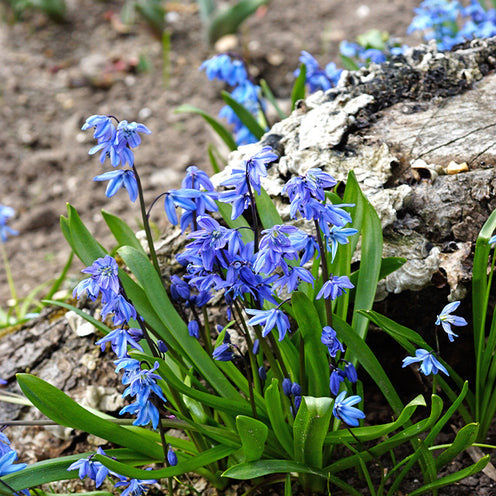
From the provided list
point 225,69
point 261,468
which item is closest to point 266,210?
point 261,468

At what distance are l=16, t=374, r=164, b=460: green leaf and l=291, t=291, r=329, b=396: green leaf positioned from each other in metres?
0.60

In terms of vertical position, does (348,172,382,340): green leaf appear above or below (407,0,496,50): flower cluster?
below

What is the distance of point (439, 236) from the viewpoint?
85.1 inches

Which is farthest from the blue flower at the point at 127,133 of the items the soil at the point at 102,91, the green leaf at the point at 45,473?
the soil at the point at 102,91

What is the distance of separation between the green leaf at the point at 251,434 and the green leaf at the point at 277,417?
7 cm

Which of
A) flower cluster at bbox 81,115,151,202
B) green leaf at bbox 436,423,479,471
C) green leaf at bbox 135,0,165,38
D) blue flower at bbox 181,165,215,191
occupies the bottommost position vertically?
green leaf at bbox 436,423,479,471

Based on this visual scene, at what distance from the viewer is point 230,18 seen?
5555 millimetres

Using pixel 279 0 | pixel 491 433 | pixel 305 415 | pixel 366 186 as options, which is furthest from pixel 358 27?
pixel 305 415

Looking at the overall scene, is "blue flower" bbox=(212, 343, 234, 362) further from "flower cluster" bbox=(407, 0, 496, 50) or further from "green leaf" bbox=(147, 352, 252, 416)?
"flower cluster" bbox=(407, 0, 496, 50)

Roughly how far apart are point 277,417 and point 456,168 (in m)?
1.18

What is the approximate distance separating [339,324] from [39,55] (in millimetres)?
5442

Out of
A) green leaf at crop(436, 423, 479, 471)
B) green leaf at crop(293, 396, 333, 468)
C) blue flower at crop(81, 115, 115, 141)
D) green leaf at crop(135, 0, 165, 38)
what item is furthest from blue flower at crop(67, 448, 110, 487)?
green leaf at crop(135, 0, 165, 38)

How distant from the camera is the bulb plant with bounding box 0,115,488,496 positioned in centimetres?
154

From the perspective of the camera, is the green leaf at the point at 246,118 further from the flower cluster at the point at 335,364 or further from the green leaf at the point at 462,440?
the green leaf at the point at 462,440
